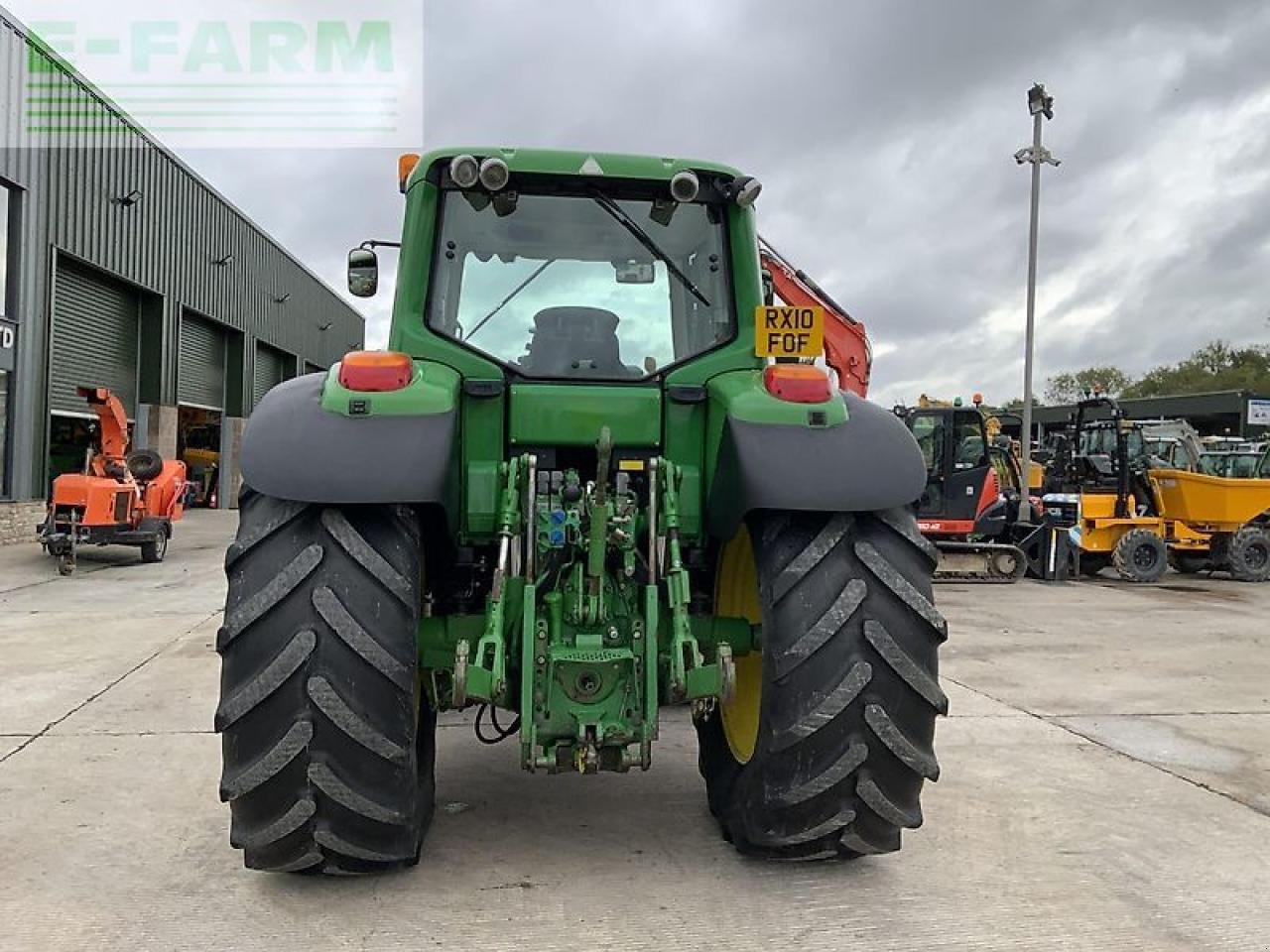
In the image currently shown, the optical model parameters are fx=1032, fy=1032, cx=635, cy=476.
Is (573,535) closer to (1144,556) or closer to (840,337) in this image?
(840,337)

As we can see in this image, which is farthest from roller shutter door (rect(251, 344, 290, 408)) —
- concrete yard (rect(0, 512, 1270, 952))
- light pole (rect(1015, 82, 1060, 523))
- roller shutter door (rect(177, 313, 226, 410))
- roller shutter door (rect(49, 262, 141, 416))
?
concrete yard (rect(0, 512, 1270, 952))

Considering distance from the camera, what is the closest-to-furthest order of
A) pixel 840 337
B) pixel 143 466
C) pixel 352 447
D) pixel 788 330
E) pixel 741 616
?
1. pixel 352 447
2. pixel 788 330
3. pixel 741 616
4. pixel 840 337
5. pixel 143 466

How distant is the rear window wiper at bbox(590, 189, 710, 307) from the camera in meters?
3.90

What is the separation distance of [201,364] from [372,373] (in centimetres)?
2480

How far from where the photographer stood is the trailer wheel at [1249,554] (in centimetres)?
1487

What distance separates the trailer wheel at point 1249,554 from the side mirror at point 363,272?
1453 cm

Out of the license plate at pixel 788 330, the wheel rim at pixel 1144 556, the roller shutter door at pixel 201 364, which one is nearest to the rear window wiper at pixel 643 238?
the license plate at pixel 788 330

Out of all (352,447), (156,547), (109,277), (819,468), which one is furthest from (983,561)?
(109,277)

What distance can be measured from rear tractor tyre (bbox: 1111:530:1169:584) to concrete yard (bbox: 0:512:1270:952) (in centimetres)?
791

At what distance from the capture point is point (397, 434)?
124 inches

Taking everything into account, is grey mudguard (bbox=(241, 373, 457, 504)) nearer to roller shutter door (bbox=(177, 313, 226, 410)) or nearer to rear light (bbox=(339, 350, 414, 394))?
Result: rear light (bbox=(339, 350, 414, 394))

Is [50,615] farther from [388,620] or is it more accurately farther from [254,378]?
[254,378]

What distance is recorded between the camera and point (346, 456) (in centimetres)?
308

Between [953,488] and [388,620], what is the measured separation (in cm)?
1194
